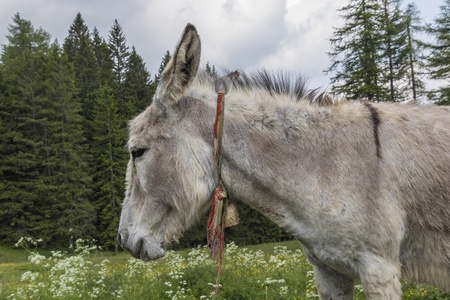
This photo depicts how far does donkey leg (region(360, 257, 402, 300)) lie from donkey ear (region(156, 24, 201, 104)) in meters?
1.66

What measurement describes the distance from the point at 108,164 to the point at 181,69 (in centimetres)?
3576

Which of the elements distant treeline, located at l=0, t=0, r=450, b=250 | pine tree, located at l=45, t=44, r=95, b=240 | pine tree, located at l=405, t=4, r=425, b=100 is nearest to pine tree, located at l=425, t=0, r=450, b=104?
pine tree, located at l=405, t=4, r=425, b=100

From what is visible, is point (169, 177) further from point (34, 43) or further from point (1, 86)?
point (34, 43)

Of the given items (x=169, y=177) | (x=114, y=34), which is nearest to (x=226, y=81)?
(x=169, y=177)

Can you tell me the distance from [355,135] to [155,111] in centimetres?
142

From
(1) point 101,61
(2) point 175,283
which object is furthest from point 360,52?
(1) point 101,61

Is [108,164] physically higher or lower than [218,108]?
higher

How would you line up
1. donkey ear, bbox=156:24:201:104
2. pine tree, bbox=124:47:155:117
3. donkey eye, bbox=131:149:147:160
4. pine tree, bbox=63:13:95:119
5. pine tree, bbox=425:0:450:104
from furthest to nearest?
pine tree, bbox=63:13:95:119 < pine tree, bbox=124:47:155:117 < pine tree, bbox=425:0:450:104 < donkey eye, bbox=131:149:147:160 < donkey ear, bbox=156:24:201:104

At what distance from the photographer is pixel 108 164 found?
Result: 35938 mm

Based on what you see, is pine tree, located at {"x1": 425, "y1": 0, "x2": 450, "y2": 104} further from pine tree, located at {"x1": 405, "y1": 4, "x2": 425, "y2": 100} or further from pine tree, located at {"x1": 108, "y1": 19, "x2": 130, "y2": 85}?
pine tree, located at {"x1": 108, "y1": 19, "x2": 130, "y2": 85}

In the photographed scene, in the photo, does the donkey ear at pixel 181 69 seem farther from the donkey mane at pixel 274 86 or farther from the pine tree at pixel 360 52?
the pine tree at pixel 360 52

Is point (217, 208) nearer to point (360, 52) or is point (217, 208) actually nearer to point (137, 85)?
point (360, 52)

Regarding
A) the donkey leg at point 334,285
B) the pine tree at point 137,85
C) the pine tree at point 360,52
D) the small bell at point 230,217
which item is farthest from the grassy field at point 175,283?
the pine tree at point 137,85

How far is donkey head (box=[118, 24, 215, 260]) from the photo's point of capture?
232 cm
